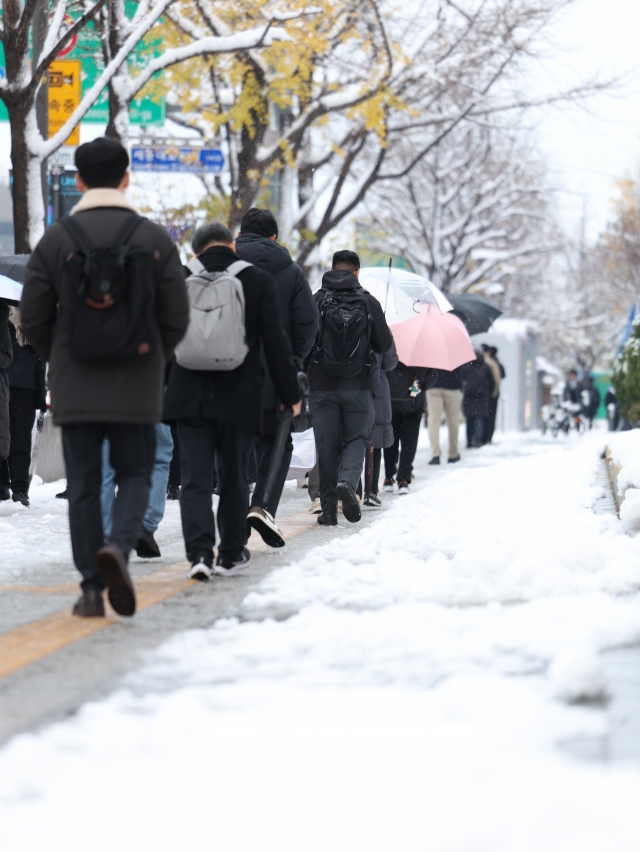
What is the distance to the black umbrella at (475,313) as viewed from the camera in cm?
1587

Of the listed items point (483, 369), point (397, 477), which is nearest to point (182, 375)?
point (397, 477)

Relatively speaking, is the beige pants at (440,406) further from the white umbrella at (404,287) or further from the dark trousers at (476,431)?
the white umbrella at (404,287)

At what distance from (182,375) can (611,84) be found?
16314 millimetres

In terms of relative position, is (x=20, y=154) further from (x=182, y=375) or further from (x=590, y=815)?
(x=590, y=815)

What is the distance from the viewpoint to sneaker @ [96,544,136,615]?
462 cm

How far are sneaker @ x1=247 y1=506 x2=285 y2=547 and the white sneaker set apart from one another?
2.71 feet

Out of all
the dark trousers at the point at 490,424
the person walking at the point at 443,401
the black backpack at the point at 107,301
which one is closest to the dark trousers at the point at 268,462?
the black backpack at the point at 107,301

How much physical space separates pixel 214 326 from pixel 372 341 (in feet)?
10.8

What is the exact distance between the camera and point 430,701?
360 centimetres

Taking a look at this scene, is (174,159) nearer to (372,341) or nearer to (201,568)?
(372,341)

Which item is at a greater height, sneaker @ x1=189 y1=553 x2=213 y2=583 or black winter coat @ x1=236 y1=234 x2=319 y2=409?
black winter coat @ x1=236 y1=234 x2=319 y2=409

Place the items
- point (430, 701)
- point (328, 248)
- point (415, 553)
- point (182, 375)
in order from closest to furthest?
1. point (430, 701)
2. point (182, 375)
3. point (415, 553)
4. point (328, 248)

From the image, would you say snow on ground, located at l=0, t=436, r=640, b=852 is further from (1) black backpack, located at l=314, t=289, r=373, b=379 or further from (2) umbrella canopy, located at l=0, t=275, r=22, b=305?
(2) umbrella canopy, located at l=0, t=275, r=22, b=305

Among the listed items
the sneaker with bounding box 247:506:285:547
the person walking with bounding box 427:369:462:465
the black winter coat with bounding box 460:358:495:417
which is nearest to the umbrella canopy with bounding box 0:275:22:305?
the sneaker with bounding box 247:506:285:547
